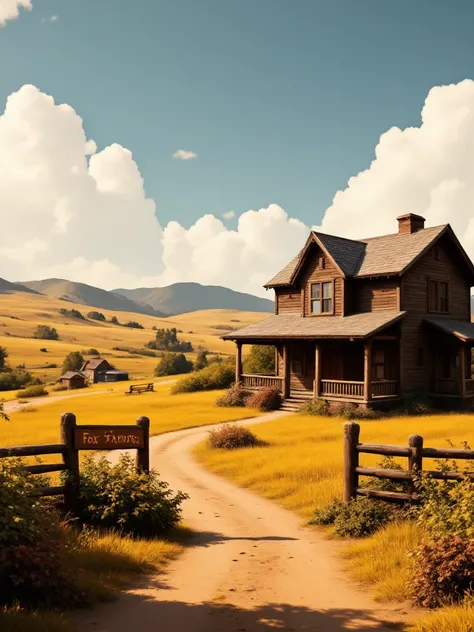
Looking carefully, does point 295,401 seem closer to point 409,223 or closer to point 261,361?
point 261,361

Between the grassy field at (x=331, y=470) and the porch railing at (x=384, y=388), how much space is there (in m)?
2.83

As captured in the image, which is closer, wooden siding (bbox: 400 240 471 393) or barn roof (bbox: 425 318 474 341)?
barn roof (bbox: 425 318 474 341)

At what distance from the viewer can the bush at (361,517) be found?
1170cm

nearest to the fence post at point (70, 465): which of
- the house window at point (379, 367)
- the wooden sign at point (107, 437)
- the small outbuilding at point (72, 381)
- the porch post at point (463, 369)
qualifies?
the wooden sign at point (107, 437)

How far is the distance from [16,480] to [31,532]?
41.8 inches

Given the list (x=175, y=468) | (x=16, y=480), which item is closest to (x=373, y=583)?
(x=16, y=480)

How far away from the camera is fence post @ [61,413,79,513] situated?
37.2ft

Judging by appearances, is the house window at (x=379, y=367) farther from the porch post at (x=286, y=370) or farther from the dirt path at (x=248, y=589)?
the dirt path at (x=248, y=589)

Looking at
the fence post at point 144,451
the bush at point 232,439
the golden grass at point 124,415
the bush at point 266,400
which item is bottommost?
the golden grass at point 124,415

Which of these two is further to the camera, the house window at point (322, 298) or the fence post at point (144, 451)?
the house window at point (322, 298)

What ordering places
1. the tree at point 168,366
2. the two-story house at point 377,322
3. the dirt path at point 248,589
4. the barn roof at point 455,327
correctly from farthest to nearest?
the tree at point 168,366 < the two-story house at point 377,322 < the barn roof at point 455,327 < the dirt path at point 248,589

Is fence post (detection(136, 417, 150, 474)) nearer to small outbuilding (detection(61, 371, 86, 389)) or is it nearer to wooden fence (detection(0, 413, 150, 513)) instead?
wooden fence (detection(0, 413, 150, 513))

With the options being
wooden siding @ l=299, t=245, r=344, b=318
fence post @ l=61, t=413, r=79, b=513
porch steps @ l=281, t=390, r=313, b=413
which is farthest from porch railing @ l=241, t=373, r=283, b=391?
fence post @ l=61, t=413, r=79, b=513

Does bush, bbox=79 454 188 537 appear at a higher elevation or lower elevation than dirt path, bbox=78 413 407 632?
higher
